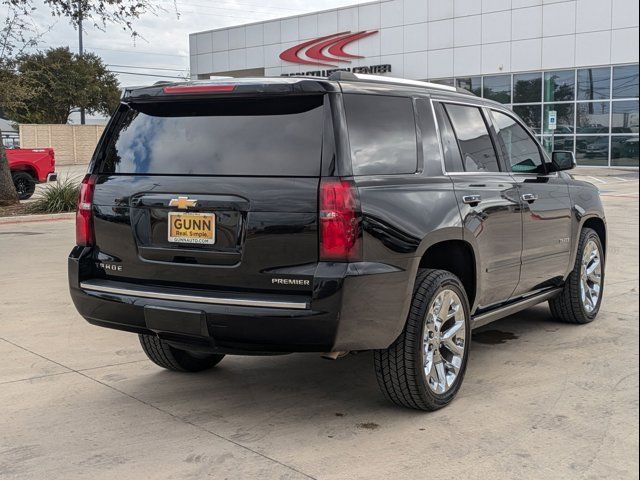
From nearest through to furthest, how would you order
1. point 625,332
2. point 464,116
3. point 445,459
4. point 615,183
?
1. point 445,459
2. point 464,116
3. point 625,332
4. point 615,183

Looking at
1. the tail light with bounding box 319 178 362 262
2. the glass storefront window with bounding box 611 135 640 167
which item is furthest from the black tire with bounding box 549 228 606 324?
the glass storefront window with bounding box 611 135 640 167

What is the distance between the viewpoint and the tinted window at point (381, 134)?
4.05m

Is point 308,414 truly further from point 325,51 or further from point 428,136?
point 325,51

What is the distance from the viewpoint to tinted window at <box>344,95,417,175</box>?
405cm

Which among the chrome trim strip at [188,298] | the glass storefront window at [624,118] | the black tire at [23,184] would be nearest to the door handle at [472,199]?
the chrome trim strip at [188,298]

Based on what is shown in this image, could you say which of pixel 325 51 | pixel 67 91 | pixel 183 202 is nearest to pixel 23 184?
pixel 183 202

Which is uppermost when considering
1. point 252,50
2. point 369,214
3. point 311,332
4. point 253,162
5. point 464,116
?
point 252,50

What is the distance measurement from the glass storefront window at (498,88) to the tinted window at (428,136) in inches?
1214

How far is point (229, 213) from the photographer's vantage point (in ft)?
13.0

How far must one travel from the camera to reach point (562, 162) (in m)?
6.09

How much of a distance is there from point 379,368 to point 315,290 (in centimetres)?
79

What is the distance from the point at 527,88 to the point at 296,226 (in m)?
31.9

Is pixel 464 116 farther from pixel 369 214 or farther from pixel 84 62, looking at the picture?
pixel 84 62

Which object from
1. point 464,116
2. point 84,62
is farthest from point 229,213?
point 84,62
